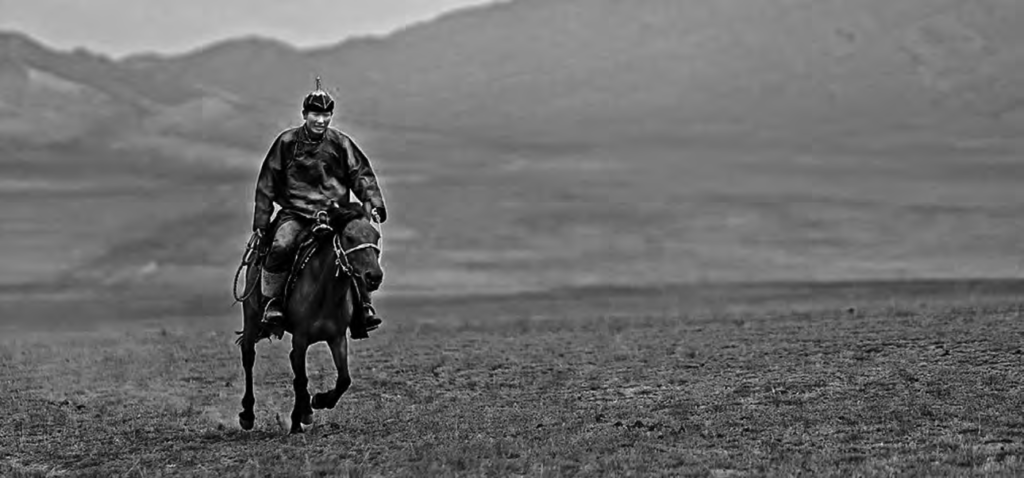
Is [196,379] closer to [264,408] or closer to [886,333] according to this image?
[264,408]

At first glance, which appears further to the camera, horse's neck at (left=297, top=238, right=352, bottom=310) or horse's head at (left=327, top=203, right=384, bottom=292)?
horse's neck at (left=297, top=238, right=352, bottom=310)

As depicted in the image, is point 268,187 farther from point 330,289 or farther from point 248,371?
point 248,371

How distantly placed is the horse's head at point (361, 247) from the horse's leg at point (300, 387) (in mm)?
1483

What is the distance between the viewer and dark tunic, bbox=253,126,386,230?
1864cm

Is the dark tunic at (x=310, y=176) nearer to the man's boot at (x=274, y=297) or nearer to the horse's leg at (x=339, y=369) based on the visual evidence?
the man's boot at (x=274, y=297)

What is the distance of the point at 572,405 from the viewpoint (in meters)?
21.6

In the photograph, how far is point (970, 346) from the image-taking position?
2528 centimetres

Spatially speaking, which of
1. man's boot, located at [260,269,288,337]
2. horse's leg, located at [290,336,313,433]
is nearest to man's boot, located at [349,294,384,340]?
horse's leg, located at [290,336,313,433]

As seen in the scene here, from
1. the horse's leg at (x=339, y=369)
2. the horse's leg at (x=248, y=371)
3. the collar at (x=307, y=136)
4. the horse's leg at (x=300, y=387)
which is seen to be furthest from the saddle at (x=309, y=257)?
the horse's leg at (x=248, y=371)

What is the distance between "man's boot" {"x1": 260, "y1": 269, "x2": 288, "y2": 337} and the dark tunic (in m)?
0.68

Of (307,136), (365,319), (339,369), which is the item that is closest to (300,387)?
(339,369)

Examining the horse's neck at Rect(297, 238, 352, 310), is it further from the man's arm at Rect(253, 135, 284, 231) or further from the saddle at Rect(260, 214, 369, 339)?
the man's arm at Rect(253, 135, 284, 231)

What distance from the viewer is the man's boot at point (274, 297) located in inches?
727

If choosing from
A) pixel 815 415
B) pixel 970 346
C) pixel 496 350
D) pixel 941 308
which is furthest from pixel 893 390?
pixel 941 308
